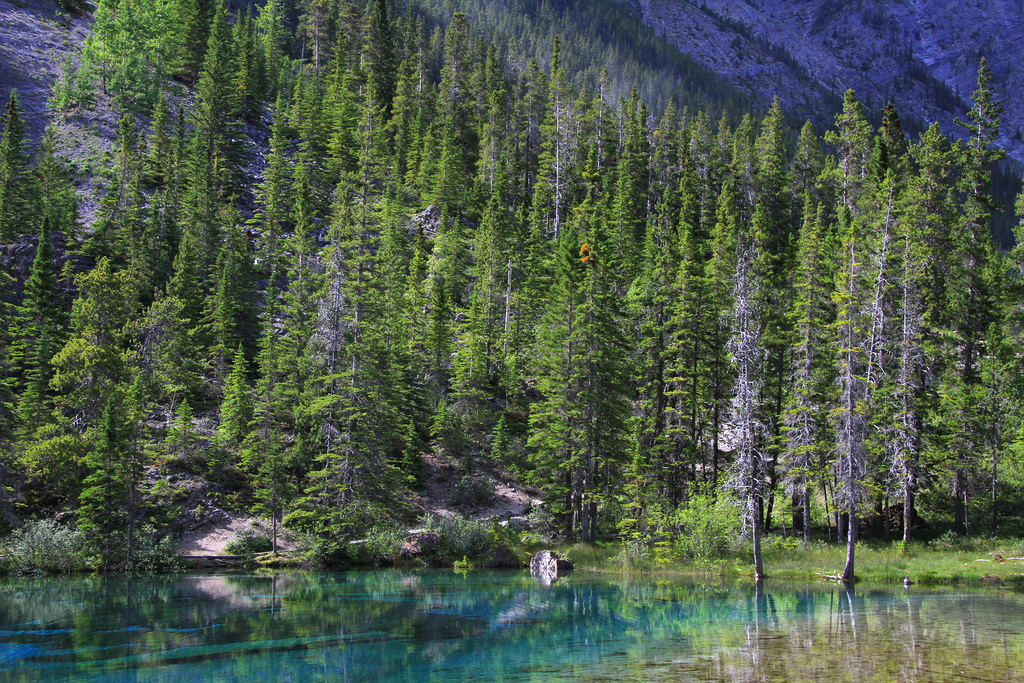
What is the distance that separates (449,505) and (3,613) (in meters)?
25.1

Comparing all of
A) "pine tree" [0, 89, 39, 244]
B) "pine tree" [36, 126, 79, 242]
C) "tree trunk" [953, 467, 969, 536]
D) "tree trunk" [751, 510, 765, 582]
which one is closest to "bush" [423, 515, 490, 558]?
"tree trunk" [751, 510, 765, 582]

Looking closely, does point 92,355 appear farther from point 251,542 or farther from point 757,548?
point 757,548

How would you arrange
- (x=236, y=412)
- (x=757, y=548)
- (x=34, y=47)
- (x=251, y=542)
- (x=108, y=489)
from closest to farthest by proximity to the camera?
(x=757, y=548) → (x=108, y=489) → (x=251, y=542) → (x=236, y=412) → (x=34, y=47)

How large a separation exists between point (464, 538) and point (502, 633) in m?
18.5

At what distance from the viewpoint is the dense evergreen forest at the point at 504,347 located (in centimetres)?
3266

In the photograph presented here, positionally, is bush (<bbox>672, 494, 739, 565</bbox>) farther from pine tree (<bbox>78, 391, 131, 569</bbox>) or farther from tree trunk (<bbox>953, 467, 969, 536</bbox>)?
pine tree (<bbox>78, 391, 131, 569</bbox>)

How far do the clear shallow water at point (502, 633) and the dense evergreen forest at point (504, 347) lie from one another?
7.20m

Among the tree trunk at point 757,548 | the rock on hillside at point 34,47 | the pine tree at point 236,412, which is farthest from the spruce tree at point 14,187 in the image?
the tree trunk at point 757,548

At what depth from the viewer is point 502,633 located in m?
17.3

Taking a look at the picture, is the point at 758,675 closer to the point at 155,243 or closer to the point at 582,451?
the point at 582,451

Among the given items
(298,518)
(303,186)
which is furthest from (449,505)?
(303,186)

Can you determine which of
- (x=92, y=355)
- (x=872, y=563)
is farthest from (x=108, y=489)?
(x=872, y=563)

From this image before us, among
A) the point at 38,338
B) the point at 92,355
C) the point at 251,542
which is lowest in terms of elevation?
the point at 251,542

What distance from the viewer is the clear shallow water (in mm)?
12898
